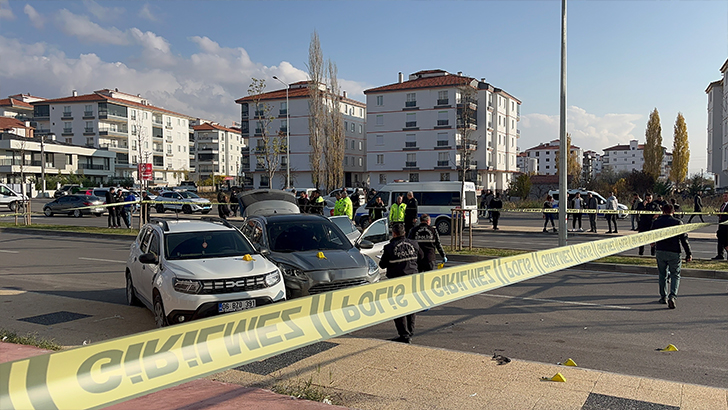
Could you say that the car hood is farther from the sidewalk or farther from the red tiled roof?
the red tiled roof

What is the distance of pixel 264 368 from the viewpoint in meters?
5.88

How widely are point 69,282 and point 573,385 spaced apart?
10260 millimetres

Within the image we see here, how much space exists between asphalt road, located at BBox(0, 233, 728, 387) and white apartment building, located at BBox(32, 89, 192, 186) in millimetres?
77810

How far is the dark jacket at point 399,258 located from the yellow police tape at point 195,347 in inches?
110

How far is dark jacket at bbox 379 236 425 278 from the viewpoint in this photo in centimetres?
727

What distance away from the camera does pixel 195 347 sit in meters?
2.73

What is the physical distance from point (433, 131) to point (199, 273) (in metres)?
63.9

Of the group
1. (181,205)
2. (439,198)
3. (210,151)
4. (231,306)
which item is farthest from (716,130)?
(210,151)

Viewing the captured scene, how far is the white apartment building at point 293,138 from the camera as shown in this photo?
75875 mm

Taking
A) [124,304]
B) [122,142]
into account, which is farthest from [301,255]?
[122,142]

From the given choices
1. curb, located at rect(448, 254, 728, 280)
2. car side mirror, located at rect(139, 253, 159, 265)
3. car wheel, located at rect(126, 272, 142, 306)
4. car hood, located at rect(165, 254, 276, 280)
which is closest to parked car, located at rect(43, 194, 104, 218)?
car wheel, located at rect(126, 272, 142, 306)

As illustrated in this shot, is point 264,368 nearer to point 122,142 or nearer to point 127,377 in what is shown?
point 127,377

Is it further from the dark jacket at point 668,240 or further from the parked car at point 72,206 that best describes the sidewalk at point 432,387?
the parked car at point 72,206

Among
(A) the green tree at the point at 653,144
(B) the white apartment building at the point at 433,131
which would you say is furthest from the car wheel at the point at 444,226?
(A) the green tree at the point at 653,144
